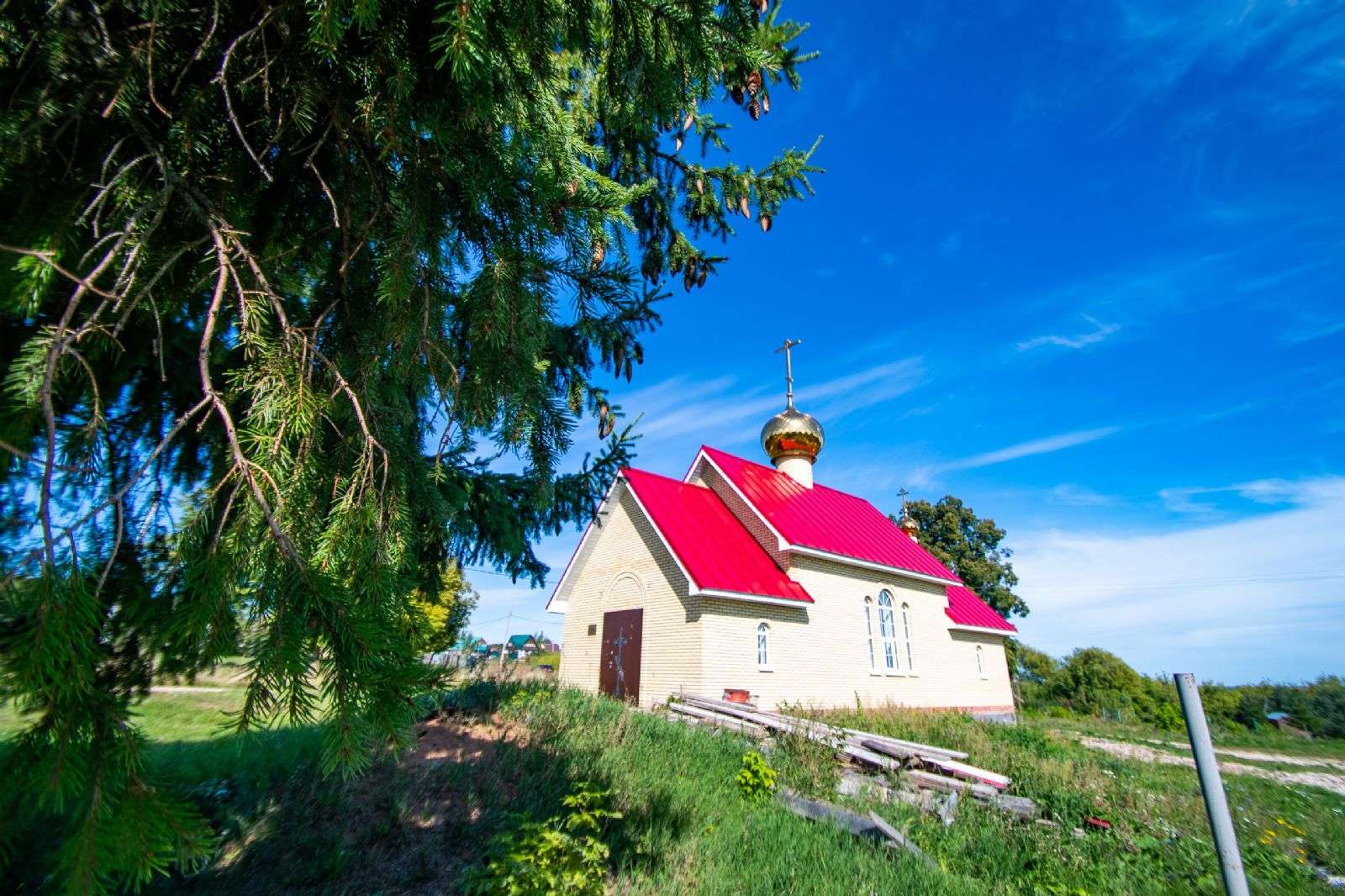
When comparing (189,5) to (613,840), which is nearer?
(189,5)

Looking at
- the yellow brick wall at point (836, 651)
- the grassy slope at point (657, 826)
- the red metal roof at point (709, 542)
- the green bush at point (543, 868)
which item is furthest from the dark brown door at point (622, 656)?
the green bush at point (543, 868)

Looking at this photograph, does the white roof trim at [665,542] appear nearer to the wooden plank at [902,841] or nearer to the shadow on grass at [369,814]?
the shadow on grass at [369,814]

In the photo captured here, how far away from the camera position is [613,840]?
16.9ft

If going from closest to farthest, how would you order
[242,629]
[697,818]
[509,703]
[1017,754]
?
[242,629] → [697,818] → [509,703] → [1017,754]

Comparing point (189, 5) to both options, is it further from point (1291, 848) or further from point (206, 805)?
point (1291, 848)

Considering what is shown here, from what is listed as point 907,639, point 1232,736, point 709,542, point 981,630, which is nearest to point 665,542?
point 709,542

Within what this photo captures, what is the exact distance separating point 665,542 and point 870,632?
7.50m

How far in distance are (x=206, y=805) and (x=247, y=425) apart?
5228mm

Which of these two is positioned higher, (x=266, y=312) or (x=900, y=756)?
(x=266, y=312)

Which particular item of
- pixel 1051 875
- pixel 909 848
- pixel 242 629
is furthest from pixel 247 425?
pixel 1051 875

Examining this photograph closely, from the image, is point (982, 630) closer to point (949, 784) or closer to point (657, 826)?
point (949, 784)

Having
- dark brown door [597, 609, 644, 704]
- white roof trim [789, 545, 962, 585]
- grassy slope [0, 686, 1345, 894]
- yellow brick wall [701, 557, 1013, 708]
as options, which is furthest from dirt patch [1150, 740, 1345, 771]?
dark brown door [597, 609, 644, 704]

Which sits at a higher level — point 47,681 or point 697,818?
point 47,681

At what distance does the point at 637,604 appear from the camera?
15.5 m
